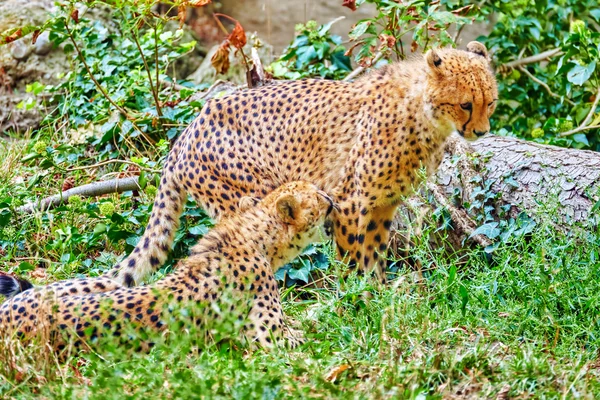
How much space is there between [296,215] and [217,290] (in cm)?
57

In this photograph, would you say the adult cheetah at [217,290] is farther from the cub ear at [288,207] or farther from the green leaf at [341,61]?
the green leaf at [341,61]

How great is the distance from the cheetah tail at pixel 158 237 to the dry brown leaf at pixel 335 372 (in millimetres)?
1629

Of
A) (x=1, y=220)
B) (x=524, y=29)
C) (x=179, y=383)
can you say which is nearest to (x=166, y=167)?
(x=1, y=220)

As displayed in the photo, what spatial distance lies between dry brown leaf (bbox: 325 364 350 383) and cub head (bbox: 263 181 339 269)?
1028mm

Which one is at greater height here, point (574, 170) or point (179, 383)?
point (179, 383)

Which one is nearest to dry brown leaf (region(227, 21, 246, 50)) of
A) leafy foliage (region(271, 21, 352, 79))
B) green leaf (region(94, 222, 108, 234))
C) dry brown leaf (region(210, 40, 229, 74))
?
dry brown leaf (region(210, 40, 229, 74))

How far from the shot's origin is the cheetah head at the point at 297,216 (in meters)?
4.21

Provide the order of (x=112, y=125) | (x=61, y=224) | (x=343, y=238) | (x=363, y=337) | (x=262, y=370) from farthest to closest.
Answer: (x=112, y=125) → (x=61, y=224) → (x=343, y=238) → (x=363, y=337) → (x=262, y=370)

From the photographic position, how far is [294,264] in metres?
5.22

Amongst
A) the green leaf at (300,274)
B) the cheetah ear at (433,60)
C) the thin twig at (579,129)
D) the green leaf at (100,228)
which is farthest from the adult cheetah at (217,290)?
the thin twig at (579,129)

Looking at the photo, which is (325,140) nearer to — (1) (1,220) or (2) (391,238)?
(2) (391,238)

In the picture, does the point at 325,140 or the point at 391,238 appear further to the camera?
the point at 391,238

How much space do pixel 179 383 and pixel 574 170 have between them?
9.70 feet

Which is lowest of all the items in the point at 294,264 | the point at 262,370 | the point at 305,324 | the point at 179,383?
the point at 294,264
